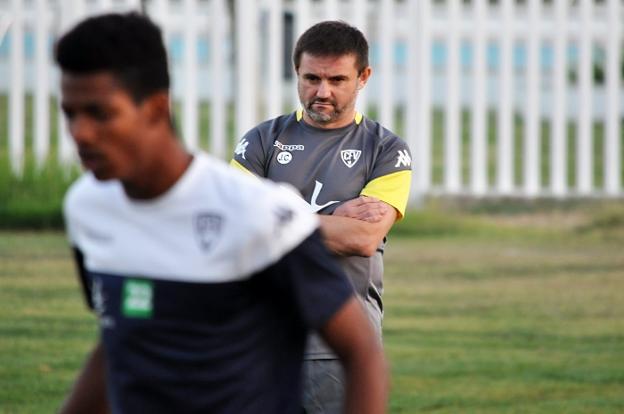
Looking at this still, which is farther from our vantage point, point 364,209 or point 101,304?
point 364,209

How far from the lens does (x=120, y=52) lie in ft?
8.89

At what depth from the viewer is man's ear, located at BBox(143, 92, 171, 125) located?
2.72 m

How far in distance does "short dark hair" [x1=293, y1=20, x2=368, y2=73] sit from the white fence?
372 inches

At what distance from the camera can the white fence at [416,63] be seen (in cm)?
1452

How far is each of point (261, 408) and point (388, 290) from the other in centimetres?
790

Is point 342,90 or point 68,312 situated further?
point 68,312

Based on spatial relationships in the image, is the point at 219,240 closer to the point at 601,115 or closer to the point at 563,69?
the point at 563,69

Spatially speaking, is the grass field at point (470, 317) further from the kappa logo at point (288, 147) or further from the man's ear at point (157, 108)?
the man's ear at point (157, 108)

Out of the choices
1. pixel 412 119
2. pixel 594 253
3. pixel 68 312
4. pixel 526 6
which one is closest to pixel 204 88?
pixel 412 119

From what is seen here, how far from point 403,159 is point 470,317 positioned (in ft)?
16.6

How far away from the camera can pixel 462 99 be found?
16.8m

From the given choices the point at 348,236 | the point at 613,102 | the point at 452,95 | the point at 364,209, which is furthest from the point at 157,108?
the point at 613,102

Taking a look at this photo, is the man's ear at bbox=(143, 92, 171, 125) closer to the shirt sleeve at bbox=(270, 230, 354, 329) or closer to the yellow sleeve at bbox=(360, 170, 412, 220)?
the shirt sleeve at bbox=(270, 230, 354, 329)

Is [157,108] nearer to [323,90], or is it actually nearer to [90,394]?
[90,394]
